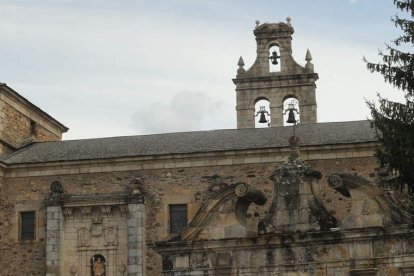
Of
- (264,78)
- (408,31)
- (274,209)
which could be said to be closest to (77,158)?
(264,78)

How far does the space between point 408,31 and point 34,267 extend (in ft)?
50.4

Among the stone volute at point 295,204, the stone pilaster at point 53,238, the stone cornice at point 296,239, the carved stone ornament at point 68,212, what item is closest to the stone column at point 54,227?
the stone pilaster at point 53,238

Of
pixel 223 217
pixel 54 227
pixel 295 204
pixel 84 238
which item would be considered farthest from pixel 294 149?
pixel 54 227

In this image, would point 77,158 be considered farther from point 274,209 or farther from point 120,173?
point 274,209

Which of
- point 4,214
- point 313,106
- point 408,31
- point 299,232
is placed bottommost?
point 299,232

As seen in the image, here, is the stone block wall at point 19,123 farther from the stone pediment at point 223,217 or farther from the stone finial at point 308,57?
the stone pediment at point 223,217

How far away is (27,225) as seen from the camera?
94.9ft

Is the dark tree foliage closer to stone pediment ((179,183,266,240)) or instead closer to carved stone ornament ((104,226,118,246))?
stone pediment ((179,183,266,240))

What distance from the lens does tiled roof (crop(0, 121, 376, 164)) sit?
28.2 meters

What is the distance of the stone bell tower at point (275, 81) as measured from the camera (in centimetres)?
3562

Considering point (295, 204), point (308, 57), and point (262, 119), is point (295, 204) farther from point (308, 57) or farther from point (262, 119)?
point (308, 57)

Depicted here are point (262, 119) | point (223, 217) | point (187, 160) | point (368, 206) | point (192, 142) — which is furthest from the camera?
point (262, 119)

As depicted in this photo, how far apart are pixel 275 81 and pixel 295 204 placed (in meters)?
18.7

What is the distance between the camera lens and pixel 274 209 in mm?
17859
